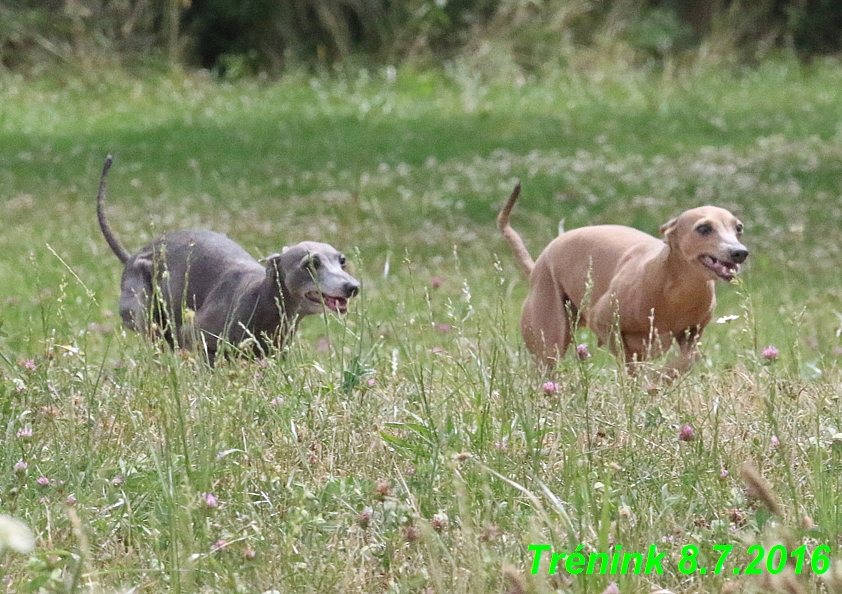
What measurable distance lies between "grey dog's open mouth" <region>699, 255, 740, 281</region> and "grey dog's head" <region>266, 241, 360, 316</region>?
117cm

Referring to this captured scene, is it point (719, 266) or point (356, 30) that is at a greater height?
point (719, 266)

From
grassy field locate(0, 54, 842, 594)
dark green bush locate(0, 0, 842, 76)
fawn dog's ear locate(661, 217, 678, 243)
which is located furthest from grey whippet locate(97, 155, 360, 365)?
dark green bush locate(0, 0, 842, 76)

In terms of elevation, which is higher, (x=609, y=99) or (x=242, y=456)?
(x=242, y=456)

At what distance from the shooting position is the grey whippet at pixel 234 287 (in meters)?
4.27

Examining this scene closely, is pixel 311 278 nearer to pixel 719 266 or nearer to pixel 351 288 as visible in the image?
pixel 351 288

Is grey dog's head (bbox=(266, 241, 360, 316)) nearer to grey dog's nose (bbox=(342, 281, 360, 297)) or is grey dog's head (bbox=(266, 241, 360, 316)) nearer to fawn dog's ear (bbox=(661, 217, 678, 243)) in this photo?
grey dog's nose (bbox=(342, 281, 360, 297))

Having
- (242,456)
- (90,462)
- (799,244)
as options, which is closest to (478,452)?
(242,456)

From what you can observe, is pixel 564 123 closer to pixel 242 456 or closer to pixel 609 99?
pixel 609 99

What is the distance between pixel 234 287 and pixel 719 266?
5.65 feet

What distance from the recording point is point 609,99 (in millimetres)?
14469

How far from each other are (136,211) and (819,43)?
13.4 metres

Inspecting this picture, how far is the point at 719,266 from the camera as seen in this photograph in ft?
14.2

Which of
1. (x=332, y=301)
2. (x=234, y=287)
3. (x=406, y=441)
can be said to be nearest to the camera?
(x=406, y=441)

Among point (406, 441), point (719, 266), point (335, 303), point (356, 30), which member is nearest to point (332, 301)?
point (335, 303)
